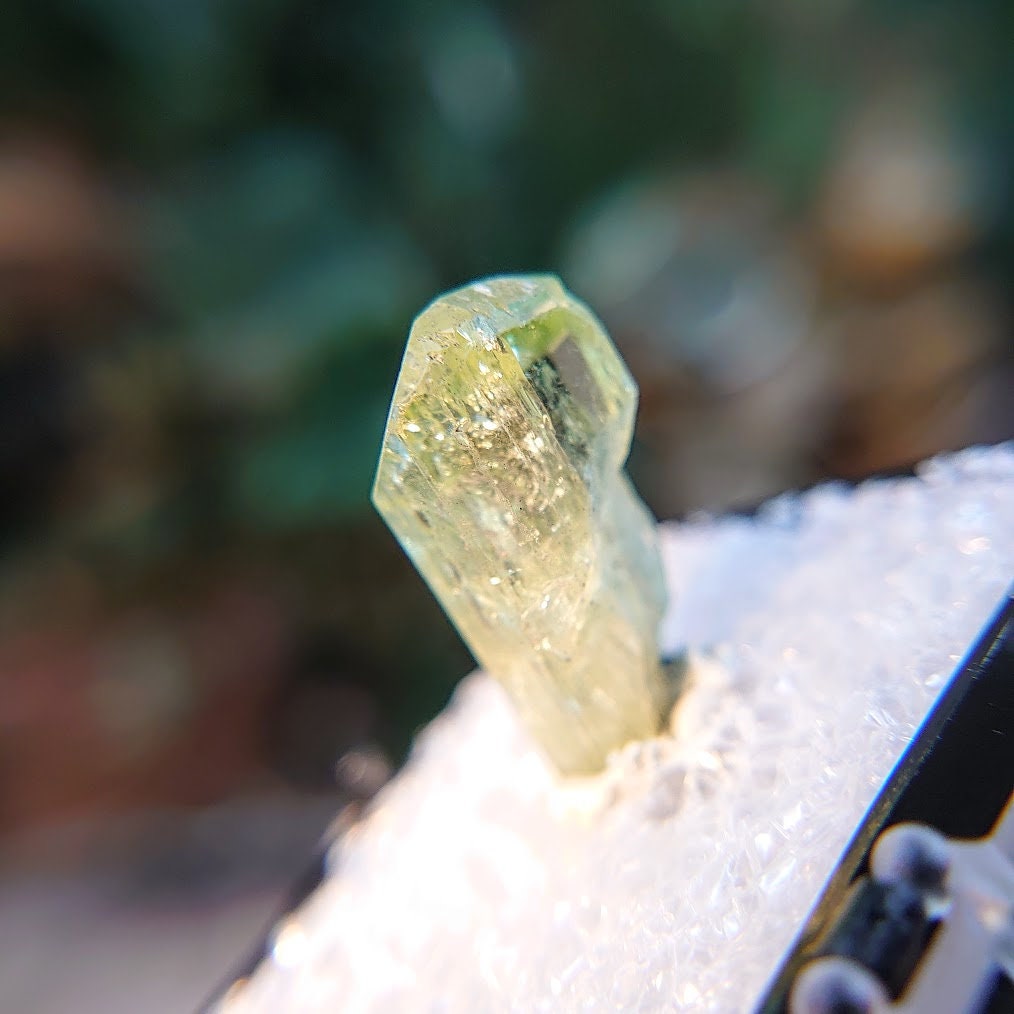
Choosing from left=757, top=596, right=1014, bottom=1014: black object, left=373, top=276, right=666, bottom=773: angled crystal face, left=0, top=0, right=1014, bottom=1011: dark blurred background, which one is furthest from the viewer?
left=0, top=0, right=1014, bottom=1011: dark blurred background

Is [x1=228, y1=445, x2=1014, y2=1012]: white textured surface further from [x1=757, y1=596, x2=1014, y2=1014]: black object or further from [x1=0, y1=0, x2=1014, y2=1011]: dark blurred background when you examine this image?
[x1=0, y1=0, x2=1014, y2=1011]: dark blurred background

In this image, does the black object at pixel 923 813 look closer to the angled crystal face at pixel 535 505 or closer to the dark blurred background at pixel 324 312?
the angled crystal face at pixel 535 505

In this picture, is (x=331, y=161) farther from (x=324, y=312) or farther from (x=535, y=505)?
(x=535, y=505)

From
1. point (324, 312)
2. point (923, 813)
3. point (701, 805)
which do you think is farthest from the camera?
point (324, 312)

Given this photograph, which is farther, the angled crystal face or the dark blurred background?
the dark blurred background

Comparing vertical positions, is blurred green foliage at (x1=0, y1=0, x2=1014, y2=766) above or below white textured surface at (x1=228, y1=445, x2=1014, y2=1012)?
above

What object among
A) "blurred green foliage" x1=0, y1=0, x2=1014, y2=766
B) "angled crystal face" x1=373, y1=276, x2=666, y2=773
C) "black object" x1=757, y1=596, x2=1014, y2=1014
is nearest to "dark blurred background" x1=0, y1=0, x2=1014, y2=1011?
"blurred green foliage" x1=0, y1=0, x2=1014, y2=766

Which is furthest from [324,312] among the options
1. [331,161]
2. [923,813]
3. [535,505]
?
[923,813]
